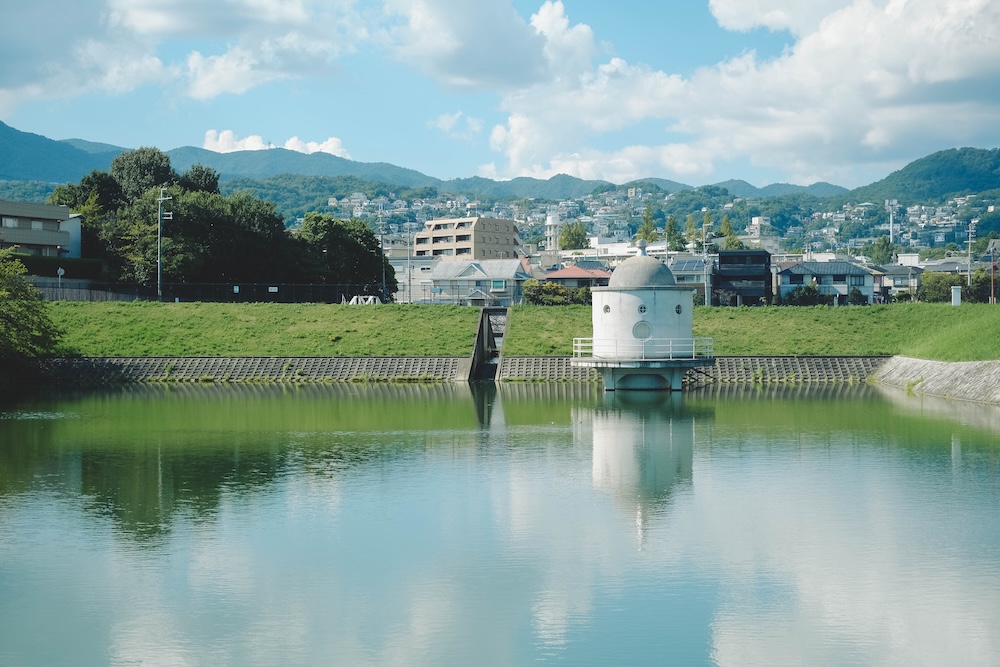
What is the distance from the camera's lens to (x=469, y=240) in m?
175

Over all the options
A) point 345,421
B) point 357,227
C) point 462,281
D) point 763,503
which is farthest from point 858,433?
point 462,281

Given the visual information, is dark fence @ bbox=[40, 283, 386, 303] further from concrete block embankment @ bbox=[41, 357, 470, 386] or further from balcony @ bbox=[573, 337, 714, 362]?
balcony @ bbox=[573, 337, 714, 362]

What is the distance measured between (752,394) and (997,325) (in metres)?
12.1

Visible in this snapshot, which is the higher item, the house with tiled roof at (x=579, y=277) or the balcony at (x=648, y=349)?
the house with tiled roof at (x=579, y=277)

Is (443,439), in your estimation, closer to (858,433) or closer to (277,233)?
(858,433)

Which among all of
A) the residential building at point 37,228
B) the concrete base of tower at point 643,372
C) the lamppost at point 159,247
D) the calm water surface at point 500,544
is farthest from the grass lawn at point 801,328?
the residential building at point 37,228

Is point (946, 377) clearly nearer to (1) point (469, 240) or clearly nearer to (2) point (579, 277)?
(2) point (579, 277)

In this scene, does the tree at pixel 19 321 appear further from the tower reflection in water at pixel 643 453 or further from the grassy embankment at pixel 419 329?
the tower reflection in water at pixel 643 453

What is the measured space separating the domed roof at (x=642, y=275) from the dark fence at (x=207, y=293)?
1153 inches

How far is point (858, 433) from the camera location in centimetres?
3609

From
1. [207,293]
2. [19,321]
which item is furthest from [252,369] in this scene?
[207,293]

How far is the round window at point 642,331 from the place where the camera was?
49812 millimetres

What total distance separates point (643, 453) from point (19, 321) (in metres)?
35.5

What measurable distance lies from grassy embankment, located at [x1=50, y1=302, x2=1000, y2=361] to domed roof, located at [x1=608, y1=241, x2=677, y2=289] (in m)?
9.68
